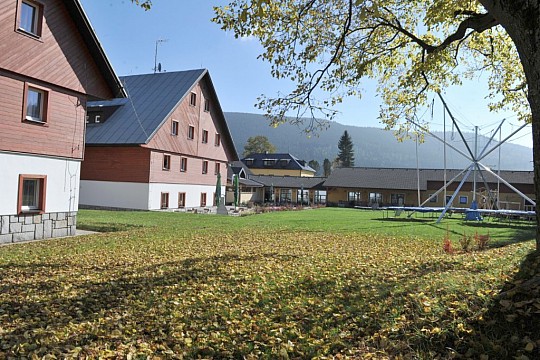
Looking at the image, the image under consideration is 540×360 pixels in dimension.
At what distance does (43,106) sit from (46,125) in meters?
0.67

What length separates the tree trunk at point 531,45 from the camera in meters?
4.39

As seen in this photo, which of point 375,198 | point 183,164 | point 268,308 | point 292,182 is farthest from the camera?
point 292,182

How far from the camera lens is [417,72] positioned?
11.8m

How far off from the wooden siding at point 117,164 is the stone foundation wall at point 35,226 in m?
13.5

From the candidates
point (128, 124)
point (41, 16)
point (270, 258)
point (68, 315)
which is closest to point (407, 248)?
point (270, 258)

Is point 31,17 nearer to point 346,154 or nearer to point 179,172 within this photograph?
point 179,172

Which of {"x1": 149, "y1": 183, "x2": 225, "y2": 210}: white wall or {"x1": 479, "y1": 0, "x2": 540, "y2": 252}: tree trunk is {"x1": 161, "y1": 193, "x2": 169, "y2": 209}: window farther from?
{"x1": 479, "y1": 0, "x2": 540, "y2": 252}: tree trunk

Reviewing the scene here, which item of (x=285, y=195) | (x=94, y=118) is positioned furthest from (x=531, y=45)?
(x=285, y=195)

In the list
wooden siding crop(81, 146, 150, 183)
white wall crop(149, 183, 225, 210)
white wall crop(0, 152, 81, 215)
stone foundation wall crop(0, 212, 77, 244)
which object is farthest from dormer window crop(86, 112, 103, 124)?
stone foundation wall crop(0, 212, 77, 244)

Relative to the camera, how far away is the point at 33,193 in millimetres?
13789

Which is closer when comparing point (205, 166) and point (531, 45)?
point (531, 45)

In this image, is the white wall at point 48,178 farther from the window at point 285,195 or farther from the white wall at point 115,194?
the window at point 285,195

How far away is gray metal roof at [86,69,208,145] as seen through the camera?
2897cm

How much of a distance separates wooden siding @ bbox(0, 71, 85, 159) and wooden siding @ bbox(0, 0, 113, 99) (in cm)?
34
